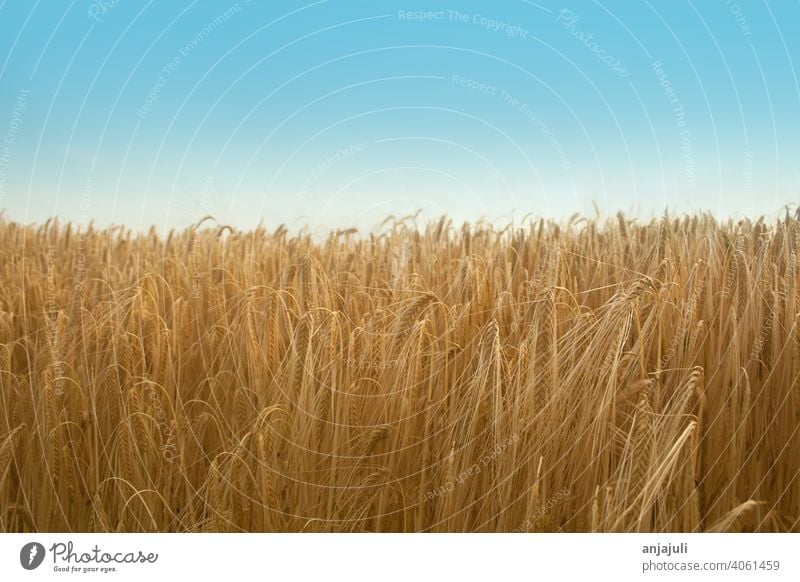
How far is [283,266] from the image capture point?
2500mm

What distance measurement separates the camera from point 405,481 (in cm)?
200

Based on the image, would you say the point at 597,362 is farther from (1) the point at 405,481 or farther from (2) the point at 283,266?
(2) the point at 283,266

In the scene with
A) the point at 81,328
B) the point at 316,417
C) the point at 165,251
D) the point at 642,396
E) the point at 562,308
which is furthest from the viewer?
the point at 165,251

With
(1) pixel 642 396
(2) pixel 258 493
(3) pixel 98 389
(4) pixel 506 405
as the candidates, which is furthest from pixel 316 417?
(1) pixel 642 396

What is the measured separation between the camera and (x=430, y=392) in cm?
202

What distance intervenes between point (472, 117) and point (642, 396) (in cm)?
108

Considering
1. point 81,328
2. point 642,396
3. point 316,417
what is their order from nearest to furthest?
point 642,396, point 316,417, point 81,328

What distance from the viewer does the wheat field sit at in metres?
1.96

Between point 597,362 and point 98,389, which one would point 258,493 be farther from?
Answer: point 597,362

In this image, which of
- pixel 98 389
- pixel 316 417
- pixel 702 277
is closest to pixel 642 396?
pixel 702 277

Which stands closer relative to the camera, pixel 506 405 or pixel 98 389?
pixel 506 405

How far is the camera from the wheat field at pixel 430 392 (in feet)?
6.42
